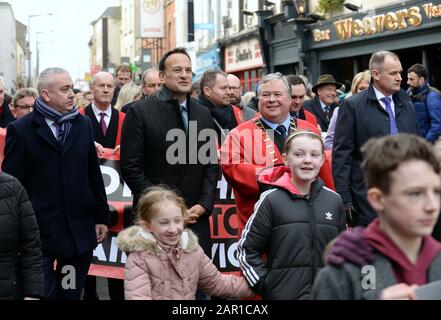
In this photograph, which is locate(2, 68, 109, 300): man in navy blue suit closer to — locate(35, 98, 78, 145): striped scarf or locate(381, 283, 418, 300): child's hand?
locate(35, 98, 78, 145): striped scarf

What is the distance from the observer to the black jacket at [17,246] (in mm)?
4723

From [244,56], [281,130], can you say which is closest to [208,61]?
[244,56]

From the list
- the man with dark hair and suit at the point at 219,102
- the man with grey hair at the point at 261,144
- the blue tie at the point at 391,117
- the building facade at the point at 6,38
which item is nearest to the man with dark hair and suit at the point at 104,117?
the man with dark hair and suit at the point at 219,102

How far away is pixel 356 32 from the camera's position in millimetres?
19922

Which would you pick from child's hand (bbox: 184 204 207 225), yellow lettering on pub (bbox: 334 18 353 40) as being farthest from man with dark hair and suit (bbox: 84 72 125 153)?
yellow lettering on pub (bbox: 334 18 353 40)

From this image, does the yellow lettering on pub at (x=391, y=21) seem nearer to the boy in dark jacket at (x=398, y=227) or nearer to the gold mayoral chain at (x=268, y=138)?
the gold mayoral chain at (x=268, y=138)

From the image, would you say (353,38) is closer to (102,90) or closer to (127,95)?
(127,95)

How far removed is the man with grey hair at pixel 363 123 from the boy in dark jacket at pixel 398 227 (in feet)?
13.2

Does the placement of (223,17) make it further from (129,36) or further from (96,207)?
(129,36)

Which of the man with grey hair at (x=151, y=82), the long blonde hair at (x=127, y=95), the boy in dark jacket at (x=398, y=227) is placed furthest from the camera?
the long blonde hair at (x=127, y=95)

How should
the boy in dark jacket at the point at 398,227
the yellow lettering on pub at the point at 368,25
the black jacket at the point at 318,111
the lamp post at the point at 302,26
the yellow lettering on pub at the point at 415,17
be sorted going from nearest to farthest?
the boy in dark jacket at the point at 398,227 → the black jacket at the point at 318,111 → the yellow lettering on pub at the point at 415,17 → the yellow lettering on pub at the point at 368,25 → the lamp post at the point at 302,26
